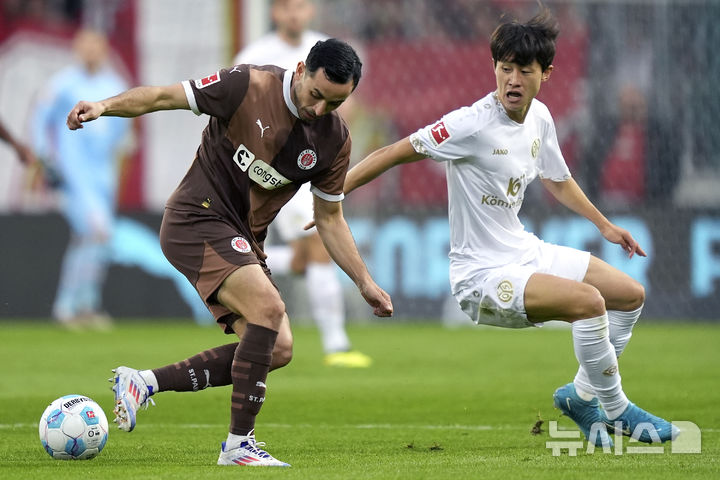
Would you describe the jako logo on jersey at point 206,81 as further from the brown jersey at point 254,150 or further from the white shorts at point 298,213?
the white shorts at point 298,213

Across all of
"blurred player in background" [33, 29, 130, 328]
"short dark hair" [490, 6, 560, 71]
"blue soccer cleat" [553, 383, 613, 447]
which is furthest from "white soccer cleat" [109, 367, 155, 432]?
"blurred player in background" [33, 29, 130, 328]

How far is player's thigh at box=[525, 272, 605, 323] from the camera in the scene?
227 inches

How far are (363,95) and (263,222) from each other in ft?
33.6

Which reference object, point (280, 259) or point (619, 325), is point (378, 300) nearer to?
point (619, 325)

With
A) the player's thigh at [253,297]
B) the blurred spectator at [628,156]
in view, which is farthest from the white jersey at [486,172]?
the blurred spectator at [628,156]

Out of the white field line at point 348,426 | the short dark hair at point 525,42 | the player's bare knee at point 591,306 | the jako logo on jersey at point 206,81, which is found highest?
the short dark hair at point 525,42

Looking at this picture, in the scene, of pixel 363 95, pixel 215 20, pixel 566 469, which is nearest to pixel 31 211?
pixel 215 20

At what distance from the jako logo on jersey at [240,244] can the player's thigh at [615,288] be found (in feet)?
5.31

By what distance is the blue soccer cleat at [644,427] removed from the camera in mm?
5875

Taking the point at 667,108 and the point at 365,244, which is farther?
the point at 667,108

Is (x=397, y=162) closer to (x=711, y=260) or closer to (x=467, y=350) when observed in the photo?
(x=467, y=350)

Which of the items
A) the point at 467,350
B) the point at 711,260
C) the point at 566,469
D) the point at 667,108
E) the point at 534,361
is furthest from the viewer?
the point at 667,108

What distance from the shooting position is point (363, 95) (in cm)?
1616

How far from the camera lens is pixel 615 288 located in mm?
6059
